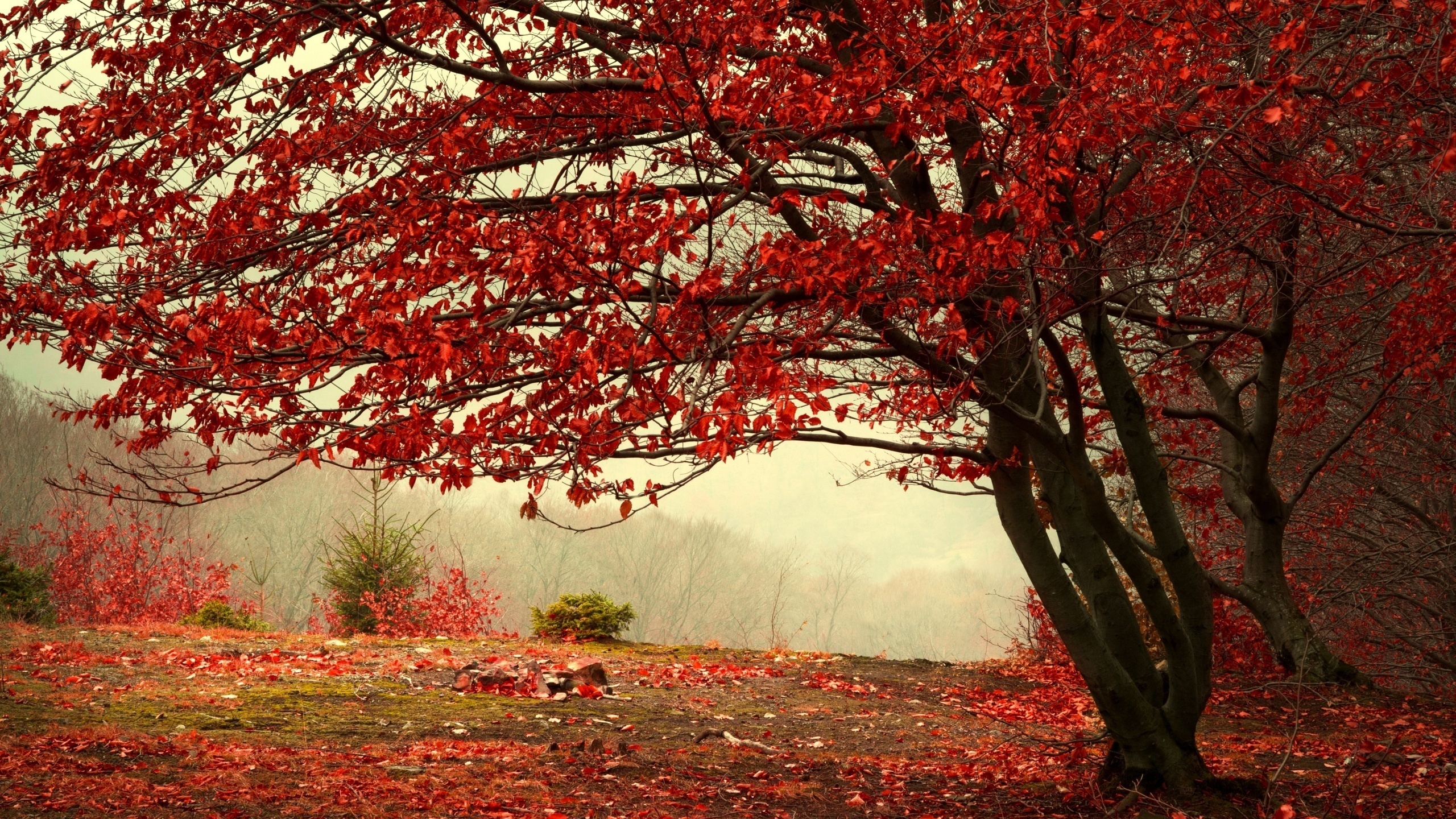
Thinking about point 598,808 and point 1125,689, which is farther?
point 1125,689

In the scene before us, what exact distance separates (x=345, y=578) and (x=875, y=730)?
10203 mm

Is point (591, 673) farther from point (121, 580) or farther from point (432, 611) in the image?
point (121, 580)

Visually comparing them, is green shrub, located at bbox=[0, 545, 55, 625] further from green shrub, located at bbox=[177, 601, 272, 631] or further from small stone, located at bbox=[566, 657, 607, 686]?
small stone, located at bbox=[566, 657, 607, 686]

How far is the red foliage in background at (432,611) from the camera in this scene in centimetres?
1555

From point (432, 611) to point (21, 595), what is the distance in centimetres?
602

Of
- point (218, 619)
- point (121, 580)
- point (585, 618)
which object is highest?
point (585, 618)

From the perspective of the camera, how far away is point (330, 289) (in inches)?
273

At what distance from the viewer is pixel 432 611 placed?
16969 millimetres

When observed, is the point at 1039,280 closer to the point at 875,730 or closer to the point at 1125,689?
the point at 1125,689

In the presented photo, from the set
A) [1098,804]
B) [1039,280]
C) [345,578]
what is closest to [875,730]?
[1098,804]

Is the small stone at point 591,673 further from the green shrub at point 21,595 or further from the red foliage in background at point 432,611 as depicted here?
the green shrub at point 21,595

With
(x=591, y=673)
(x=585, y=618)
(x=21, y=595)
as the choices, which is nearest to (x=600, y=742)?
(x=591, y=673)

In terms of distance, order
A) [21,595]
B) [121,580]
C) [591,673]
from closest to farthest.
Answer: [591,673] < [21,595] < [121,580]

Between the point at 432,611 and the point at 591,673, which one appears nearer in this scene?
the point at 591,673
